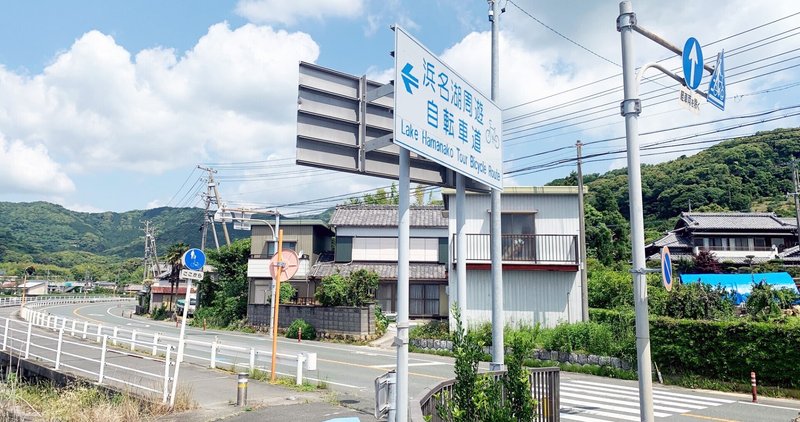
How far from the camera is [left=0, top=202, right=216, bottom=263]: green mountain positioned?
509 ft

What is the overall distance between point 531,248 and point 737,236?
121ft

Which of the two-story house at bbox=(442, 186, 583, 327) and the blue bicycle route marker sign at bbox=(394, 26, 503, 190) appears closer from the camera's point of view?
the blue bicycle route marker sign at bbox=(394, 26, 503, 190)

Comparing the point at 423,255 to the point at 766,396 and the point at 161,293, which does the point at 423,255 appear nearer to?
the point at 766,396

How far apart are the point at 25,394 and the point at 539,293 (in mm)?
17209

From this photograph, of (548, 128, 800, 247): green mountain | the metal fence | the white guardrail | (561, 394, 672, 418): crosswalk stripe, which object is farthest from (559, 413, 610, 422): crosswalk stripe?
(548, 128, 800, 247): green mountain

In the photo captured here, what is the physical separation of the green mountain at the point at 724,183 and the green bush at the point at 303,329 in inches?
1757

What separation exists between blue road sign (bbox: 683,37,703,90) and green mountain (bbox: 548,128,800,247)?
58.1m

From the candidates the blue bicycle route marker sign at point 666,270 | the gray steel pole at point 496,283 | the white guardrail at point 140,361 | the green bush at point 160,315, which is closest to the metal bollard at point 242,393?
the white guardrail at point 140,361

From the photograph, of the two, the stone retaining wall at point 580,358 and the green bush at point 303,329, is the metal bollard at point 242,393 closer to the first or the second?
the stone retaining wall at point 580,358

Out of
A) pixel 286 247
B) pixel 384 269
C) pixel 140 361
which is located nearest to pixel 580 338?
pixel 140 361

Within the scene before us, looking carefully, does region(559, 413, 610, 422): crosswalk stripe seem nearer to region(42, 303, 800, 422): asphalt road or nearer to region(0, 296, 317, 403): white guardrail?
region(42, 303, 800, 422): asphalt road

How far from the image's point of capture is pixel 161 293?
178ft

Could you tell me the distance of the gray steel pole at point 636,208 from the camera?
5.29 metres

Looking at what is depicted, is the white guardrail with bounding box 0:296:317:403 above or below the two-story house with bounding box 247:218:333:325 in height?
below
